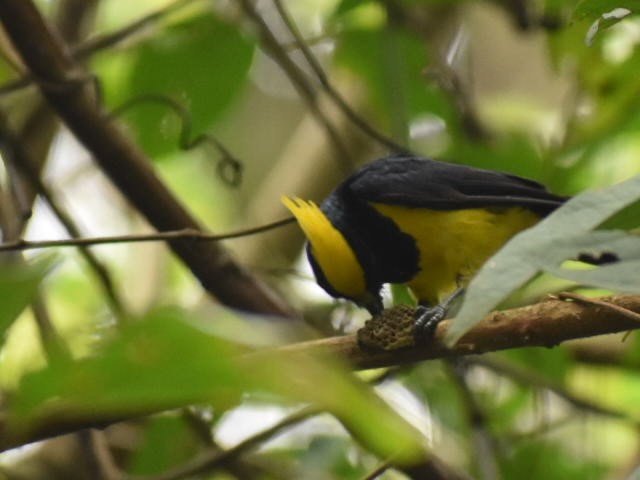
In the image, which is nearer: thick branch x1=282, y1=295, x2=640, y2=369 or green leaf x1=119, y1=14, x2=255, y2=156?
thick branch x1=282, y1=295, x2=640, y2=369

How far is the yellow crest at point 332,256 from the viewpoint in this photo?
1.69 metres

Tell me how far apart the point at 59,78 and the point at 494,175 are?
750 millimetres

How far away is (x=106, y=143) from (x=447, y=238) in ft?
2.11

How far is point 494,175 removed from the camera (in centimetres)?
187

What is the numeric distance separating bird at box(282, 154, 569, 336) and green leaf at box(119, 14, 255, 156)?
0.23 metres

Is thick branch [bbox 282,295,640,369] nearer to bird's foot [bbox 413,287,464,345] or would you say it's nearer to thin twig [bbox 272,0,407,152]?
bird's foot [bbox 413,287,464,345]

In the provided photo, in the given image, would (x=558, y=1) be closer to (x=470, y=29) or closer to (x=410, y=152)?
(x=410, y=152)

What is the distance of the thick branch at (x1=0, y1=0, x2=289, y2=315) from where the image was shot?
162cm

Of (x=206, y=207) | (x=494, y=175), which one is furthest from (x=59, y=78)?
(x=206, y=207)

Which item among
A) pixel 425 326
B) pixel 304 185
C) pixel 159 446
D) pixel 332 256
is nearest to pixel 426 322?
pixel 425 326

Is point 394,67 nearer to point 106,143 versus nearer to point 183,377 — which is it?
point 106,143

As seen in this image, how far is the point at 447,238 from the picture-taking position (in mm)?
1927

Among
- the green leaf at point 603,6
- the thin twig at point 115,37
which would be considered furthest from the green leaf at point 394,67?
the green leaf at point 603,6

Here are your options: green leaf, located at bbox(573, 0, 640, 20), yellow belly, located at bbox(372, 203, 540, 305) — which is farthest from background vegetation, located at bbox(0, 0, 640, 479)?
yellow belly, located at bbox(372, 203, 540, 305)
